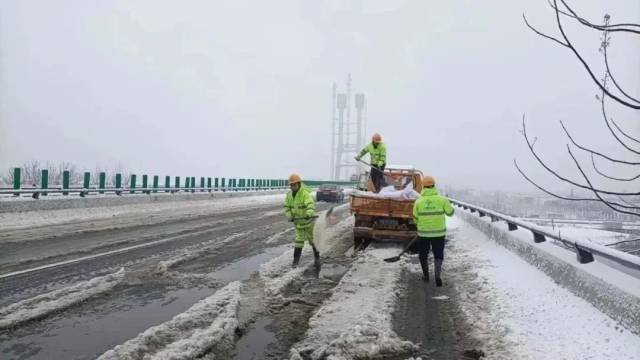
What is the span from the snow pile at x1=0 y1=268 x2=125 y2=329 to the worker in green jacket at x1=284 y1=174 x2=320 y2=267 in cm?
335

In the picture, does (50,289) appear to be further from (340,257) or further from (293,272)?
(340,257)

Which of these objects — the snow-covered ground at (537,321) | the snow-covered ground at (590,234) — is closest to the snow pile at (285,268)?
the snow-covered ground at (537,321)

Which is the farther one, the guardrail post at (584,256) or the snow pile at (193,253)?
the snow pile at (193,253)

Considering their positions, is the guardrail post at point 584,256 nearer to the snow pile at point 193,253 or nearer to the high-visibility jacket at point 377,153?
the snow pile at point 193,253

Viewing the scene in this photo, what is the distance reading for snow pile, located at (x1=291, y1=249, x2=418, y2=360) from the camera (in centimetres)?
473

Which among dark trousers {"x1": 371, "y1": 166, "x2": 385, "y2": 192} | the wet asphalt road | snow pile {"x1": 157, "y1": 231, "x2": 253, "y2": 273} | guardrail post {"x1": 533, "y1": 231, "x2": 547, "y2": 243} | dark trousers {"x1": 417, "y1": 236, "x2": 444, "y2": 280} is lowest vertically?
the wet asphalt road

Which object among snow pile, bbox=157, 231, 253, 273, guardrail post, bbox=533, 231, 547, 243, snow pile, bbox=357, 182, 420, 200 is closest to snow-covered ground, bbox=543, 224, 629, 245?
guardrail post, bbox=533, 231, 547, 243

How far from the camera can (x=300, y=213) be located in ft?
31.8

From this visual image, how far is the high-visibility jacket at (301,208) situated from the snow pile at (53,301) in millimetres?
3486

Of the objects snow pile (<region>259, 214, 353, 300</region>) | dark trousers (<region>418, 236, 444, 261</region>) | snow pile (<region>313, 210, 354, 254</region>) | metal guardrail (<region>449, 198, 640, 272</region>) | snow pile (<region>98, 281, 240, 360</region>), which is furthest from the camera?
snow pile (<region>313, 210, 354, 254</region>)

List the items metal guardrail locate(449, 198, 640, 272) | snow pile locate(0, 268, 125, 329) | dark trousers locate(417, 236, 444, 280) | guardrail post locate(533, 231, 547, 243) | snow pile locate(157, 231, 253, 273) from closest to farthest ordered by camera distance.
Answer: snow pile locate(0, 268, 125, 329), metal guardrail locate(449, 198, 640, 272), dark trousers locate(417, 236, 444, 280), snow pile locate(157, 231, 253, 273), guardrail post locate(533, 231, 547, 243)

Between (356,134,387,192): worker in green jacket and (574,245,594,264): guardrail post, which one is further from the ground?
(356,134,387,192): worker in green jacket

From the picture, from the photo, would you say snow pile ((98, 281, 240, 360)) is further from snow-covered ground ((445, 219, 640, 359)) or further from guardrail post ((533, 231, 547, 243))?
guardrail post ((533, 231, 547, 243))

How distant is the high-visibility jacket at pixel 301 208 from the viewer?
31.5 feet
